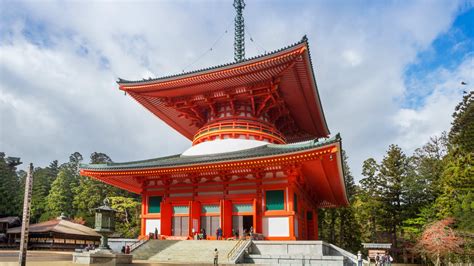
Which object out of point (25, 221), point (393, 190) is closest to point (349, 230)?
point (393, 190)

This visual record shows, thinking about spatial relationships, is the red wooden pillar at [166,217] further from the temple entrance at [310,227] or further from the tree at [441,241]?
the tree at [441,241]

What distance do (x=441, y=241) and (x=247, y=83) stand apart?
25329 mm

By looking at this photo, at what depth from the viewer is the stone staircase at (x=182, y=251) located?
18797mm

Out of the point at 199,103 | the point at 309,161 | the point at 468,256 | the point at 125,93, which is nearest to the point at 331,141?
the point at 309,161

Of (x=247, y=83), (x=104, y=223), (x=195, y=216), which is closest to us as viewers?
(x=104, y=223)

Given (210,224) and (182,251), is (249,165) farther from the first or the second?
(182,251)

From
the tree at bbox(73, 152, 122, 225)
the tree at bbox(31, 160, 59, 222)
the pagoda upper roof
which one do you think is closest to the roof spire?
the pagoda upper roof

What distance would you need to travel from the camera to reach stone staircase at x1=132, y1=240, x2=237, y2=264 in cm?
1880

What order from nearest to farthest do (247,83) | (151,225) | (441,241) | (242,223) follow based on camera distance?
(242,223) < (247,83) < (151,225) < (441,241)

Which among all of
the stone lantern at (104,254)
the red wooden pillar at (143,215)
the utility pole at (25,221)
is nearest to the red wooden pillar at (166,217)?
the red wooden pillar at (143,215)

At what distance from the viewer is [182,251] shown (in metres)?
20.0

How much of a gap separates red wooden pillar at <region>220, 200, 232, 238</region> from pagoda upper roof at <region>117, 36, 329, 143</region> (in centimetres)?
757

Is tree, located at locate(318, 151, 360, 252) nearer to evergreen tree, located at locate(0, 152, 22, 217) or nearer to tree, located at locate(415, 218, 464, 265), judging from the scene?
tree, located at locate(415, 218, 464, 265)

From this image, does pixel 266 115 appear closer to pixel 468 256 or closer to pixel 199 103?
pixel 199 103
